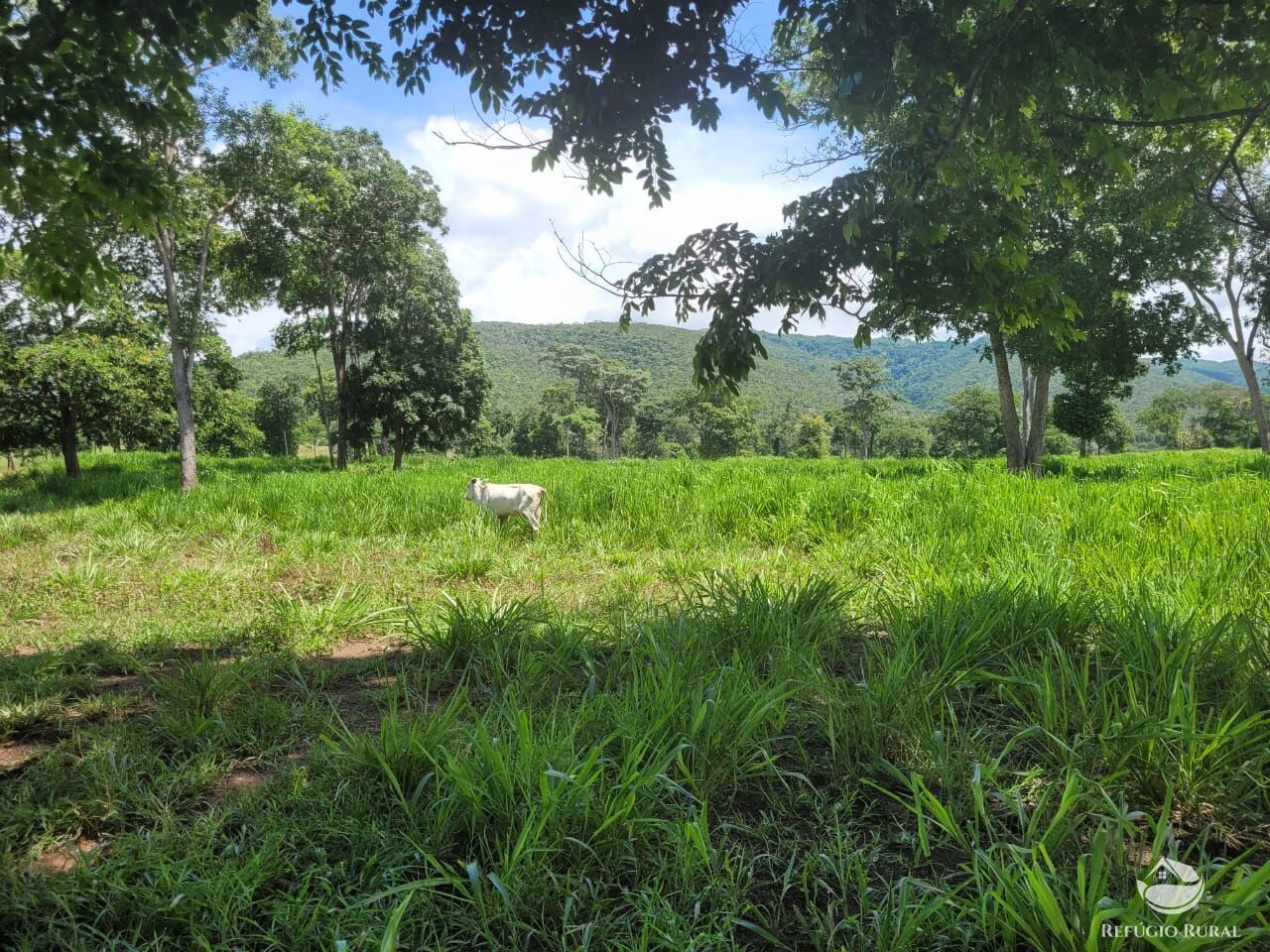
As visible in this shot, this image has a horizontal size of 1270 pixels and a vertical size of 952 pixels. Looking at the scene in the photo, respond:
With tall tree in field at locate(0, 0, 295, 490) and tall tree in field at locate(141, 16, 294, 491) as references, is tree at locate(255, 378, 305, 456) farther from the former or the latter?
tall tree in field at locate(0, 0, 295, 490)

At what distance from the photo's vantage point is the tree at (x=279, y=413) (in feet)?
219

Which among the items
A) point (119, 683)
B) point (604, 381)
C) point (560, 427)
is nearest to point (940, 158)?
point (119, 683)

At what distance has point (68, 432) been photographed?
35.6ft

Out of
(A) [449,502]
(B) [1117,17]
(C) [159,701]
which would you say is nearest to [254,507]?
(A) [449,502]

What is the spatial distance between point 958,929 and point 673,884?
0.63 meters

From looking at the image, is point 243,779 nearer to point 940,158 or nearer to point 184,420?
point 940,158

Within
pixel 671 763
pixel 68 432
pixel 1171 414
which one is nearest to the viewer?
pixel 671 763

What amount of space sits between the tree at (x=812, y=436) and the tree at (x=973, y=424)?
14.5 m

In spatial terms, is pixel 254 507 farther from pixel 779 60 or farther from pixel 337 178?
pixel 337 178

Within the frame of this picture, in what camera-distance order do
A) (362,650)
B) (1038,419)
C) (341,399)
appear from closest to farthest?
(362,650)
(1038,419)
(341,399)

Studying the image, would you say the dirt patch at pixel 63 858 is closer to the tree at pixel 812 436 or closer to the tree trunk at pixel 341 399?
the tree trunk at pixel 341 399

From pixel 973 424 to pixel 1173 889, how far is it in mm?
73578

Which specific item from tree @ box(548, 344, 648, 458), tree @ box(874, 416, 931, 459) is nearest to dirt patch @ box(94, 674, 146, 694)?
tree @ box(548, 344, 648, 458)

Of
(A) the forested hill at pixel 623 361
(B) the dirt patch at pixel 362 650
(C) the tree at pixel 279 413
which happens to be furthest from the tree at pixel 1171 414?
(C) the tree at pixel 279 413
